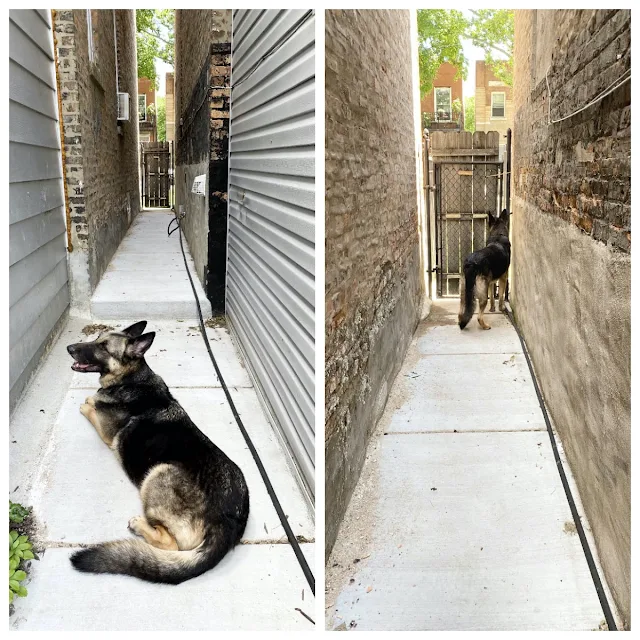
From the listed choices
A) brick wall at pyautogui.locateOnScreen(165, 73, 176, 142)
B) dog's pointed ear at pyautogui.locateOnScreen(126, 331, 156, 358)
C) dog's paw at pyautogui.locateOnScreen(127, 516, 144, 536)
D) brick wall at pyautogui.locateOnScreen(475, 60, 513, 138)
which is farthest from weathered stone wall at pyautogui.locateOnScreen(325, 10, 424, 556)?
brick wall at pyautogui.locateOnScreen(165, 73, 176, 142)

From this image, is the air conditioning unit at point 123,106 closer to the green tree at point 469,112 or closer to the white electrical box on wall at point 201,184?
the white electrical box on wall at point 201,184

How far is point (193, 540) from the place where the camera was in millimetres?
3123

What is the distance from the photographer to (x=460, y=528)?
4.12m

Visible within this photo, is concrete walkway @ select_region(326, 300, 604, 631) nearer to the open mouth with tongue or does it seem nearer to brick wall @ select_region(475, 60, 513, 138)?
the open mouth with tongue

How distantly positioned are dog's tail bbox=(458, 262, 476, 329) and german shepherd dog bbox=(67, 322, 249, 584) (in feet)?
17.5

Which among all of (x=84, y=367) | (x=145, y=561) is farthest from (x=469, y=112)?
(x=145, y=561)

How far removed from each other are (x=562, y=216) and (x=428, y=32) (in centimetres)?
1249

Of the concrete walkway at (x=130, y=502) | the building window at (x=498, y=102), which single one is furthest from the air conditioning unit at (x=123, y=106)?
the building window at (x=498, y=102)

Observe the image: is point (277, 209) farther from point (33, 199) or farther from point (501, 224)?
point (501, 224)

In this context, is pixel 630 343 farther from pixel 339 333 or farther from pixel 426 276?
pixel 426 276

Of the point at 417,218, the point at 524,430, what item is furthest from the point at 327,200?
the point at 417,218

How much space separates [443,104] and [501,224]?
1956cm

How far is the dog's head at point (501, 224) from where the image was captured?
9516 mm

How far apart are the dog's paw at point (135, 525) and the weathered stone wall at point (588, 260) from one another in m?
2.42
